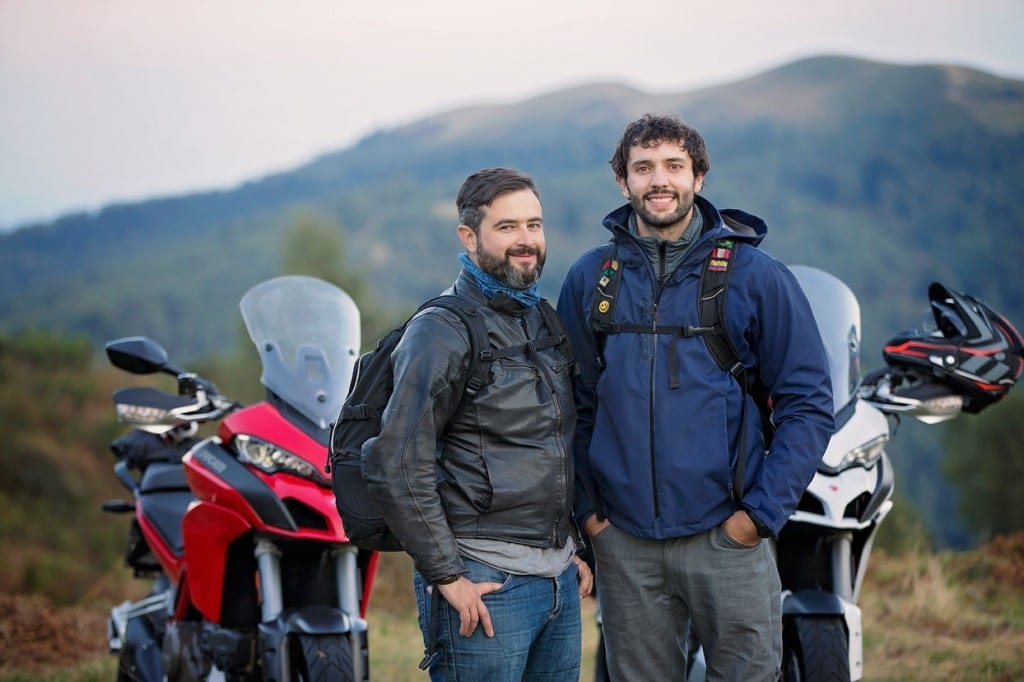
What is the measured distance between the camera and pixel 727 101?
122 m

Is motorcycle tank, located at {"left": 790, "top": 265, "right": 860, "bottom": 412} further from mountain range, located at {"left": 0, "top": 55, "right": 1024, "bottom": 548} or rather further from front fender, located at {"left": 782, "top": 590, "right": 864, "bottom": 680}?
mountain range, located at {"left": 0, "top": 55, "right": 1024, "bottom": 548}

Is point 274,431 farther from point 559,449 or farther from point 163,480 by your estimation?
point 163,480

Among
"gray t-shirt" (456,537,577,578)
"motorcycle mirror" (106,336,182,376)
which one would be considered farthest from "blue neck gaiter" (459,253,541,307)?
"motorcycle mirror" (106,336,182,376)

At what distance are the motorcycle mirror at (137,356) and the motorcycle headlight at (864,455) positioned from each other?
2.35 metres

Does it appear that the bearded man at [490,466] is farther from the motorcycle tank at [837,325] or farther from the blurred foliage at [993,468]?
the blurred foliage at [993,468]

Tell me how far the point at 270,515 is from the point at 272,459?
194 mm

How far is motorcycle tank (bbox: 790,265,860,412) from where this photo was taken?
427 centimetres

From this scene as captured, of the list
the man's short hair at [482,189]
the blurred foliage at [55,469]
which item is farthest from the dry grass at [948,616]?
the blurred foliage at [55,469]

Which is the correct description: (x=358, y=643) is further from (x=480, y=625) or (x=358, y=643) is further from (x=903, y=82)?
(x=903, y=82)

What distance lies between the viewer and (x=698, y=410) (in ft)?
10.1

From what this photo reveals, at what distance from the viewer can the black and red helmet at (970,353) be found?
4484 mm

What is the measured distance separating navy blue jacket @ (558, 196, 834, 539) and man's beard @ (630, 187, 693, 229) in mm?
82

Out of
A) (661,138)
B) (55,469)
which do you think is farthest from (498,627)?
(55,469)

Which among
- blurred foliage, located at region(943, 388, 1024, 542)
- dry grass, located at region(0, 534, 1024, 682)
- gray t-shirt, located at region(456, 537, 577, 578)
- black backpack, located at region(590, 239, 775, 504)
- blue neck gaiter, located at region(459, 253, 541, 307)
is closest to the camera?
gray t-shirt, located at region(456, 537, 577, 578)
